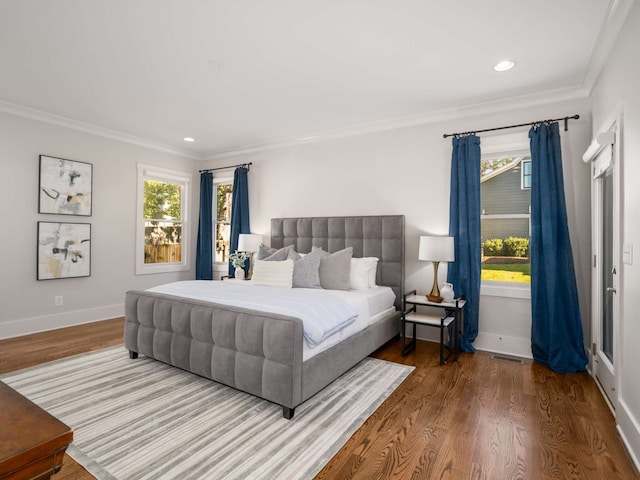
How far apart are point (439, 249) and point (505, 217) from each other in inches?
35.6

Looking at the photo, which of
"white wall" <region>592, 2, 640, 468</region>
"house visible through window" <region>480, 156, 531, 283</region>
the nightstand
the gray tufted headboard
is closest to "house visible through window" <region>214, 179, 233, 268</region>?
the gray tufted headboard

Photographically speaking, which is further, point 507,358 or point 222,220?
point 222,220

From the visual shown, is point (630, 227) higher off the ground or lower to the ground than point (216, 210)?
lower

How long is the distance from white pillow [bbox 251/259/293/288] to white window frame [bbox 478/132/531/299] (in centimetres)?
207

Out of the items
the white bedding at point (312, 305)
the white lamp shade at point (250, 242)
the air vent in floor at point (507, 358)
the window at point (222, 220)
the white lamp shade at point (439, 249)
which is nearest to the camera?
the white bedding at point (312, 305)

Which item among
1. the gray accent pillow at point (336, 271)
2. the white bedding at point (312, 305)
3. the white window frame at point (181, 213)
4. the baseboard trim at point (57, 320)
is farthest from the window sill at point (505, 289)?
the baseboard trim at point (57, 320)

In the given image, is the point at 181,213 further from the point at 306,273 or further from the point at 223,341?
the point at 223,341

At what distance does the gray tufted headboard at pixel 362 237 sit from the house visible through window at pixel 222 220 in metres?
1.49

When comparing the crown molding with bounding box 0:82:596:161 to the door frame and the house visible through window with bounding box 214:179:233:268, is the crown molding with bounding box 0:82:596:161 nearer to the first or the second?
the house visible through window with bounding box 214:179:233:268

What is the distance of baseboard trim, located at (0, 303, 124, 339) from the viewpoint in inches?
161

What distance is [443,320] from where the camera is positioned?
3.38m

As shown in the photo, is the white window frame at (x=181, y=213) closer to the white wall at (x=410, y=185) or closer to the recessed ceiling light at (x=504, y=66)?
the white wall at (x=410, y=185)

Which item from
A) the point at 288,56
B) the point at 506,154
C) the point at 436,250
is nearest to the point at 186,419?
the point at 436,250

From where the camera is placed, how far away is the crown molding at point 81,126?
404 centimetres
